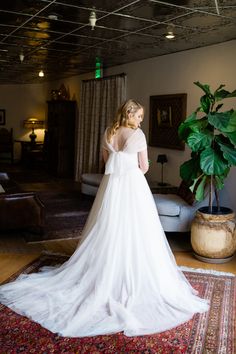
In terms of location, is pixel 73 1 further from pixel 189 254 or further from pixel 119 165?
pixel 189 254

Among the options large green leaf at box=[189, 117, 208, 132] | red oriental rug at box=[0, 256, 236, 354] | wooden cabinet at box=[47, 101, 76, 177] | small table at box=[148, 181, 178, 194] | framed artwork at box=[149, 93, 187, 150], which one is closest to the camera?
red oriental rug at box=[0, 256, 236, 354]

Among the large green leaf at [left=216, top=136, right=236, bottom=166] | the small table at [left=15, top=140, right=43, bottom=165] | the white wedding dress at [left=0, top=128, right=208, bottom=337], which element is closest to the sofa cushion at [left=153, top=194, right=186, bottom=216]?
the large green leaf at [left=216, top=136, right=236, bottom=166]

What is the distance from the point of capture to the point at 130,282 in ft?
9.86

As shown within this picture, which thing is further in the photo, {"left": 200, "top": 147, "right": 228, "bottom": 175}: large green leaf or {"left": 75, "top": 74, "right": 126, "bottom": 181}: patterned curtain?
{"left": 75, "top": 74, "right": 126, "bottom": 181}: patterned curtain

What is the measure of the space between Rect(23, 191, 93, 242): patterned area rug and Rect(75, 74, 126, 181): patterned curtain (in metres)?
0.96

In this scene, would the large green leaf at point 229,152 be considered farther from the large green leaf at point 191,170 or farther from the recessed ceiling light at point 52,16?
the recessed ceiling light at point 52,16

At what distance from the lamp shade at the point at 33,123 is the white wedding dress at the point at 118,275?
341 inches

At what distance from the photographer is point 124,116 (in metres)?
3.14

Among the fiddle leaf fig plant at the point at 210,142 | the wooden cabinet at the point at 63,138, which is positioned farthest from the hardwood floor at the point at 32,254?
the wooden cabinet at the point at 63,138

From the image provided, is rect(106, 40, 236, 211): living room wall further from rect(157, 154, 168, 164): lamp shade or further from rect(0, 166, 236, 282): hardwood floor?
rect(0, 166, 236, 282): hardwood floor

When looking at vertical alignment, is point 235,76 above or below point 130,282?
above

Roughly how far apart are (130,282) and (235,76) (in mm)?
2994

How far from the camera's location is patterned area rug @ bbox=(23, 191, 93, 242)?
4934mm

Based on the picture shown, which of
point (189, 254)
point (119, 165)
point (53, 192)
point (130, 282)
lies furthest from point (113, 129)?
point (53, 192)
